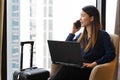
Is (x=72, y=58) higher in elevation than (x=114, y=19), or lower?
lower

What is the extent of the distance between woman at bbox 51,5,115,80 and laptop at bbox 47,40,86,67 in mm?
119

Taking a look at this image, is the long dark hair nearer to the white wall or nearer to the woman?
the woman

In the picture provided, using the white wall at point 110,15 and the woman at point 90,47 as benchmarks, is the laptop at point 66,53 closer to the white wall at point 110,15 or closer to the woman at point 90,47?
the woman at point 90,47

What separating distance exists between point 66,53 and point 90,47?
37cm

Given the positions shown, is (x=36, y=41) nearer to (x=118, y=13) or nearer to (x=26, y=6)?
(x=26, y=6)

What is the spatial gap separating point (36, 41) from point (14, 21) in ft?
1.35

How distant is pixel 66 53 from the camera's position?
2.21 m

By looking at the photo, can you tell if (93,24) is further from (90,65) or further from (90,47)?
(90,65)

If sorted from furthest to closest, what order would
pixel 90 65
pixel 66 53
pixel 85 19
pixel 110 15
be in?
pixel 110 15 < pixel 85 19 < pixel 90 65 < pixel 66 53

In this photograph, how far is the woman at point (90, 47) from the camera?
2366 mm

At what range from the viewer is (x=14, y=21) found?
299 cm

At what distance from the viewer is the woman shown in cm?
237

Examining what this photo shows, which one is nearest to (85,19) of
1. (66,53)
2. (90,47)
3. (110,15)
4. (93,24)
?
(93,24)

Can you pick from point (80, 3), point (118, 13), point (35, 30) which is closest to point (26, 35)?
point (35, 30)
